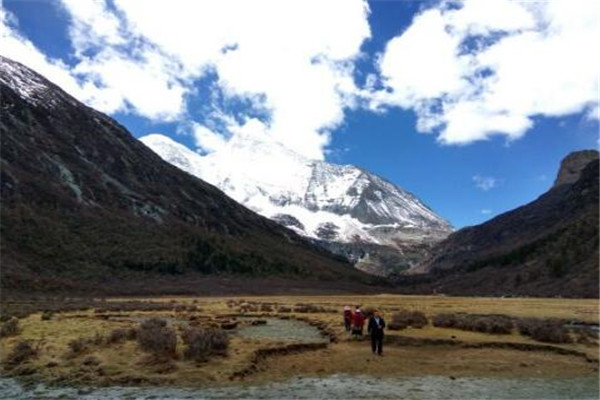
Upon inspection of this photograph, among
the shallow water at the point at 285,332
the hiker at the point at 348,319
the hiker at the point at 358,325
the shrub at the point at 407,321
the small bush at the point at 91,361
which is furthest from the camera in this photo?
the shrub at the point at 407,321

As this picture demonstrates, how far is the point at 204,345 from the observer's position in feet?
107

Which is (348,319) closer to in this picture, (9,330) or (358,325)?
(358,325)

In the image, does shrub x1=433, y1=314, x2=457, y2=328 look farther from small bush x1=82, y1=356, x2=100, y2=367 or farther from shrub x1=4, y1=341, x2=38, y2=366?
shrub x1=4, y1=341, x2=38, y2=366

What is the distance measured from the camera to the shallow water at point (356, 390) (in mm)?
24859

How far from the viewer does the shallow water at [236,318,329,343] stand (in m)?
43.4

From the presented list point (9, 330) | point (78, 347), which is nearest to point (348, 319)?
point (78, 347)

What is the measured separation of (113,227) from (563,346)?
15795 centimetres

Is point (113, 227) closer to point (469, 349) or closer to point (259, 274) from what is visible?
point (259, 274)

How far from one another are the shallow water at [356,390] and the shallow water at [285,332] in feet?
46.9

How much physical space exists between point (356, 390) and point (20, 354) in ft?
59.4

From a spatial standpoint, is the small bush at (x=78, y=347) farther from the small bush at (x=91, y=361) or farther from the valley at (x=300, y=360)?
the small bush at (x=91, y=361)

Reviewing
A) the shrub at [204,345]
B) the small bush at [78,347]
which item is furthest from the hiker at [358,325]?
the small bush at [78,347]

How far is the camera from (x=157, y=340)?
3394 cm

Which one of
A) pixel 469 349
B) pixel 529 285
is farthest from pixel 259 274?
pixel 469 349
